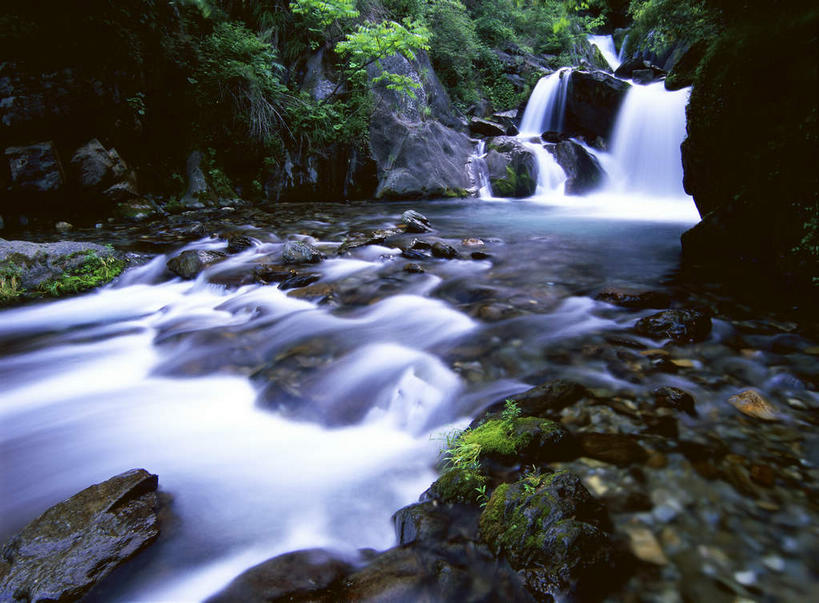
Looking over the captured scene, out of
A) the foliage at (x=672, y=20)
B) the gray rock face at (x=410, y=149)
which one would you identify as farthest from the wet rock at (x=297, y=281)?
the gray rock face at (x=410, y=149)

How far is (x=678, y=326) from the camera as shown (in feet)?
10.8

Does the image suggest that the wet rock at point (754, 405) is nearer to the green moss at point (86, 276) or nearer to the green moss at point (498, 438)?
the green moss at point (498, 438)

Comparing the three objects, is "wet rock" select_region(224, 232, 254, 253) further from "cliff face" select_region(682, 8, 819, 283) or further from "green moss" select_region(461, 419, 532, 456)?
"cliff face" select_region(682, 8, 819, 283)

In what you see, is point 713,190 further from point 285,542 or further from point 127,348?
point 127,348

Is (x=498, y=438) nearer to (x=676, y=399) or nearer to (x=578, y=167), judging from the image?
(x=676, y=399)

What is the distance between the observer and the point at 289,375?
3.17 metres

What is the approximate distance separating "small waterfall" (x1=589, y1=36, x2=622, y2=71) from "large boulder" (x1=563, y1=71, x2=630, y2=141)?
1071 centimetres

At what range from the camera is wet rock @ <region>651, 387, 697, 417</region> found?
7.85ft

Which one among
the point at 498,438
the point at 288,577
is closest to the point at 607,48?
the point at 498,438

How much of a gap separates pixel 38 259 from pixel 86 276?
1.76ft

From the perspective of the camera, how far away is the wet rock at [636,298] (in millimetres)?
4020

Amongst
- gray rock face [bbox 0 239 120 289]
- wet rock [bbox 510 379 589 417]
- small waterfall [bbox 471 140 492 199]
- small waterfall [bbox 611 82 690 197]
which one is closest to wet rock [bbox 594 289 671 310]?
wet rock [bbox 510 379 589 417]

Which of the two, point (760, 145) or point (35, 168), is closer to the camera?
point (760, 145)

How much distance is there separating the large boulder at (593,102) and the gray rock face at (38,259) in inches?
604
